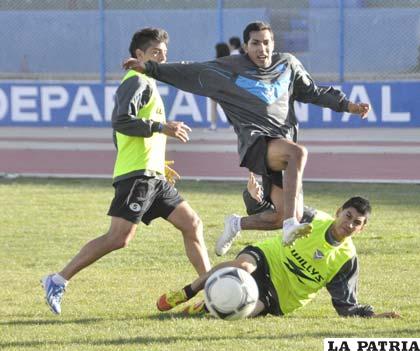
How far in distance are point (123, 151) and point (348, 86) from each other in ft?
55.9

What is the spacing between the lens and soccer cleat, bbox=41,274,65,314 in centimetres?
891

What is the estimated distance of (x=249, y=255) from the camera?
8883 millimetres

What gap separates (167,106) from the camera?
85.7 ft

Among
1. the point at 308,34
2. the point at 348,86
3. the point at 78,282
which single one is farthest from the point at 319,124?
the point at 78,282

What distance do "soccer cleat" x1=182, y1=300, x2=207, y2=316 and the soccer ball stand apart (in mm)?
475

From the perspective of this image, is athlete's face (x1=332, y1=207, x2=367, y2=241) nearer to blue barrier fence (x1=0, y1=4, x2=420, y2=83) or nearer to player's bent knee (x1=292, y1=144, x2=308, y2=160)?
player's bent knee (x1=292, y1=144, x2=308, y2=160)

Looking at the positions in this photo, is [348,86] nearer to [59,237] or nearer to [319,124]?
[319,124]

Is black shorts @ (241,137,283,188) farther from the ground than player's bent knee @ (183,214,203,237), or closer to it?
farther from the ground

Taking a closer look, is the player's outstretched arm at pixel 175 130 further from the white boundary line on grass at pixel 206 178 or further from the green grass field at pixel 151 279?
the white boundary line on grass at pixel 206 178

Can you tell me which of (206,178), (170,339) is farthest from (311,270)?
(206,178)

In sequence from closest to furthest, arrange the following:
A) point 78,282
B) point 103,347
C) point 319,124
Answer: point 103,347 < point 78,282 < point 319,124

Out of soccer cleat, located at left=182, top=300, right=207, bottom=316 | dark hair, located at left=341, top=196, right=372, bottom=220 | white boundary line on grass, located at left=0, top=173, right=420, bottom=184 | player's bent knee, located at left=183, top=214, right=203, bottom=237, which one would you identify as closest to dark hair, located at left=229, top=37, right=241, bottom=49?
white boundary line on grass, located at left=0, top=173, right=420, bottom=184

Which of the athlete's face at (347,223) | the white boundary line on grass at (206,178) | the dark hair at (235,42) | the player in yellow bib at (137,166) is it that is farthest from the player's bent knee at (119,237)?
the dark hair at (235,42)

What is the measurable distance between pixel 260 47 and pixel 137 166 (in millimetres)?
1325
